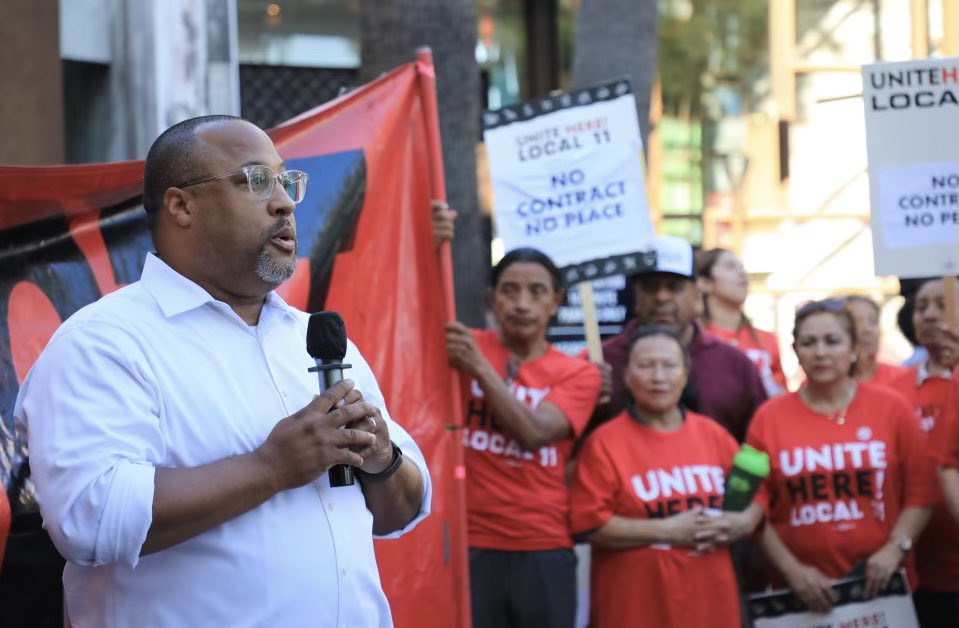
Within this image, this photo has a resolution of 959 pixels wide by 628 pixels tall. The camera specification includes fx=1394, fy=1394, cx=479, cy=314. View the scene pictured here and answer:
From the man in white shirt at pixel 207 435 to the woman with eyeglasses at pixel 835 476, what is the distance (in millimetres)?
3057

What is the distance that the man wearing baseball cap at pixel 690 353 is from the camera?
6383mm

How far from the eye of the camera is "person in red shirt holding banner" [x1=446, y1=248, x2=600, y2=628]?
5.74m

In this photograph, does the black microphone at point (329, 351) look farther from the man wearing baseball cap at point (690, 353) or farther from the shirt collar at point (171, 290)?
the man wearing baseball cap at point (690, 353)

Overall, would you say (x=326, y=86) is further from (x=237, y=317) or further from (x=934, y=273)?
(x=237, y=317)

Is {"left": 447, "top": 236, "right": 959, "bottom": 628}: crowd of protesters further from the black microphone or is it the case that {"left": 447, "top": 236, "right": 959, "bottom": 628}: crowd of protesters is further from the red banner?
the black microphone

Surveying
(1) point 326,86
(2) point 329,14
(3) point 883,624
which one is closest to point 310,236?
(3) point 883,624

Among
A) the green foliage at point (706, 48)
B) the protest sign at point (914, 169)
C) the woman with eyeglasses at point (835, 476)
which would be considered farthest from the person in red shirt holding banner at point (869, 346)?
the green foliage at point (706, 48)

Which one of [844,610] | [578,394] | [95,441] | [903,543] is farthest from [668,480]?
[95,441]

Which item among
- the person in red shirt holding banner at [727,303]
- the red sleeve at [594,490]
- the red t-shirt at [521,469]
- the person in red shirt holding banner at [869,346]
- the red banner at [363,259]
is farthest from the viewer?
the person in red shirt holding banner at [727,303]

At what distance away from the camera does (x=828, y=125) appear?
17.3 meters

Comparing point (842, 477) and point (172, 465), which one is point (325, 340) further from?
point (842, 477)

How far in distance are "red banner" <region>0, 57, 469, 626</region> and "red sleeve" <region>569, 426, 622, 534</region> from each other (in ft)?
2.30

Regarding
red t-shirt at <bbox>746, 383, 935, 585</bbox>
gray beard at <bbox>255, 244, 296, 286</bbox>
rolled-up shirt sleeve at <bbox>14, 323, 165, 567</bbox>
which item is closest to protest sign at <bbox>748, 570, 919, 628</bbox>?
red t-shirt at <bbox>746, 383, 935, 585</bbox>

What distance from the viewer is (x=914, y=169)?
20.3 feet
